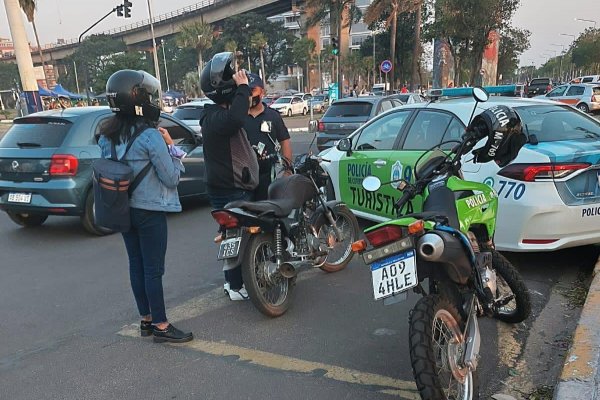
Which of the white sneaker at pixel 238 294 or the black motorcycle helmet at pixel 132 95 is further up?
the black motorcycle helmet at pixel 132 95

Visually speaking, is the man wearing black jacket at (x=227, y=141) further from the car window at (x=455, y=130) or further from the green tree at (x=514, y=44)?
the green tree at (x=514, y=44)

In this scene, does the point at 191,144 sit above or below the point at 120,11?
below

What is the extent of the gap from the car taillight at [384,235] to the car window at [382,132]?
127 inches

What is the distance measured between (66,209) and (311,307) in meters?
3.72

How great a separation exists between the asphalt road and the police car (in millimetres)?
583

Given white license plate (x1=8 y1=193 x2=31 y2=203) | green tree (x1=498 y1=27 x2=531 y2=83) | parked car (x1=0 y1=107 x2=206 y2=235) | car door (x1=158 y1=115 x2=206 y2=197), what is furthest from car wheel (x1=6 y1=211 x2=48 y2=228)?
green tree (x1=498 y1=27 x2=531 y2=83)

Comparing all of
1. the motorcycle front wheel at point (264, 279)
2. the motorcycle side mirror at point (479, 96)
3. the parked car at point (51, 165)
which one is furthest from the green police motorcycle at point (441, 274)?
the parked car at point (51, 165)

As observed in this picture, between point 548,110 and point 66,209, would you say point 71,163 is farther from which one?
point 548,110

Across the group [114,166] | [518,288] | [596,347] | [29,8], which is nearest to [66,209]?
[114,166]

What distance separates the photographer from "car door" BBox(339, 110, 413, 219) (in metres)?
5.38

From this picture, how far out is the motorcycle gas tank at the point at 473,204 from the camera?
2.86 metres

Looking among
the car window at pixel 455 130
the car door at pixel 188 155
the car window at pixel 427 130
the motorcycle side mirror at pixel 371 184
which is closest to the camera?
the motorcycle side mirror at pixel 371 184

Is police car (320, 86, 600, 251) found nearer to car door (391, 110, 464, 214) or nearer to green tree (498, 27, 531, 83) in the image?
car door (391, 110, 464, 214)

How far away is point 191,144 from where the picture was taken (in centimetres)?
803
